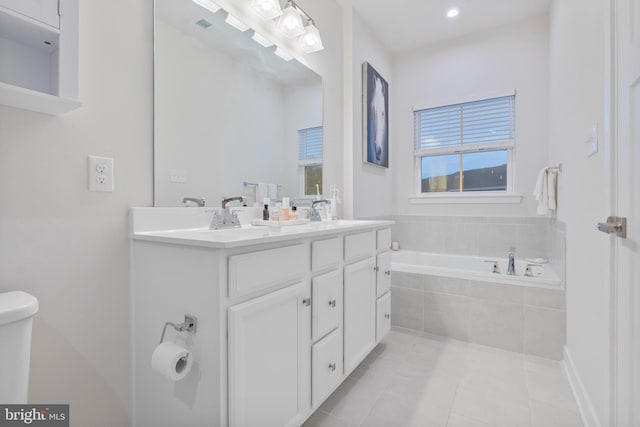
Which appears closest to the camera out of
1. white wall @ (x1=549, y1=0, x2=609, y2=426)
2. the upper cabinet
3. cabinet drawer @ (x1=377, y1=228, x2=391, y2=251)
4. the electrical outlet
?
the upper cabinet

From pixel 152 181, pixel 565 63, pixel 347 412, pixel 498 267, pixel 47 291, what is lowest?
pixel 347 412

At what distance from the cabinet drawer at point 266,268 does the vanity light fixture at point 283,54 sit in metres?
1.33

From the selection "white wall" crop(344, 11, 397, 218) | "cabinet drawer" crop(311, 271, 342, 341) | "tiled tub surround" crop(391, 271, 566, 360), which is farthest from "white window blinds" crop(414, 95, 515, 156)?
"cabinet drawer" crop(311, 271, 342, 341)

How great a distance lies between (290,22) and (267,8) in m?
0.21

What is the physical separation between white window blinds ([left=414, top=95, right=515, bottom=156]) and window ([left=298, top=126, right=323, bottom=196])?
5.19ft

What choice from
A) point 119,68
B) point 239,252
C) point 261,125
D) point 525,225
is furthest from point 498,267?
point 119,68

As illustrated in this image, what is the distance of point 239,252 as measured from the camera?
0.96 metres

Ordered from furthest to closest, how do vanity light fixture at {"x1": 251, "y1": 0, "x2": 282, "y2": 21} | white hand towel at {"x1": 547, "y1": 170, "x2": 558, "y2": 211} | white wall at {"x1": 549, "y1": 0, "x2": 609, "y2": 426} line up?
white hand towel at {"x1": 547, "y1": 170, "x2": 558, "y2": 211}, vanity light fixture at {"x1": 251, "y1": 0, "x2": 282, "y2": 21}, white wall at {"x1": 549, "y1": 0, "x2": 609, "y2": 426}

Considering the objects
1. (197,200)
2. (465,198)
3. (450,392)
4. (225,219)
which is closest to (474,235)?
(465,198)

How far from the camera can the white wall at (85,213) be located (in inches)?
36.9

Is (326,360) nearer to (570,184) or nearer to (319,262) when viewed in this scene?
(319,262)

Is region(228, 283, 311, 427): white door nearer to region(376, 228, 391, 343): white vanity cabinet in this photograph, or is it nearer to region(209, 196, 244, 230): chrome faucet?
region(209, 196, 244, 230): chrome faucet

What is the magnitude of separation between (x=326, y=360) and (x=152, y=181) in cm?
108

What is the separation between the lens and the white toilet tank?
742 millimetres
